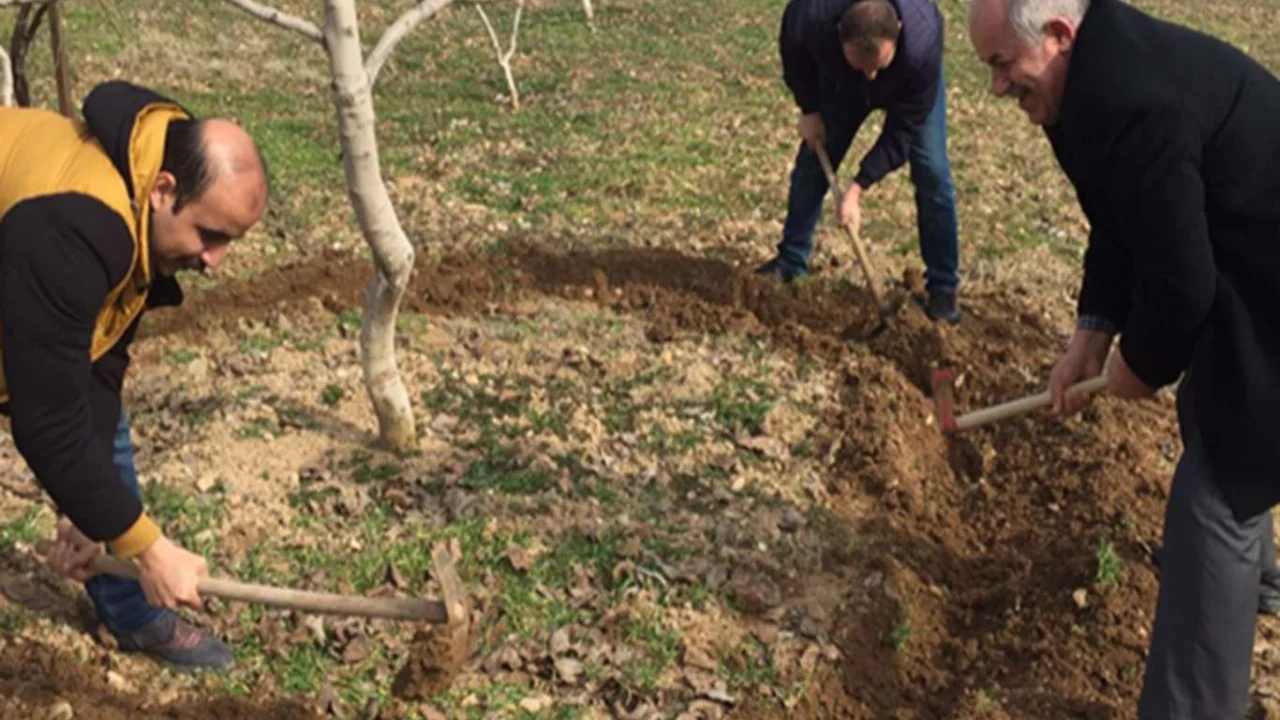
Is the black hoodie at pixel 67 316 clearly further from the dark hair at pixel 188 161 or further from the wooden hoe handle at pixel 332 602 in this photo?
the wooden hoe handle at pixel 332 602

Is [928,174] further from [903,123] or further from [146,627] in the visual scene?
[146,627]

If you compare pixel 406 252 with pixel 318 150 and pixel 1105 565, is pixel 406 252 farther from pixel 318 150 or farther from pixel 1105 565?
pixel 318 150

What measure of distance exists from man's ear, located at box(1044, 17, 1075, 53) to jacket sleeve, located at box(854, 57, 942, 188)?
3.08 m

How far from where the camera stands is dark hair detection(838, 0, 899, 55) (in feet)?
19.1

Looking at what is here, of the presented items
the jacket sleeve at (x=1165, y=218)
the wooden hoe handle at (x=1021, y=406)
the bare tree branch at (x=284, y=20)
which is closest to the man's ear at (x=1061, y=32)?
the jacket sleeve at (x=1165, y=218)

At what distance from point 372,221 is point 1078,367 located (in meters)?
2.61

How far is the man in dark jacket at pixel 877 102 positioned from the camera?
237 inches

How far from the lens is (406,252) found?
4.94 metres

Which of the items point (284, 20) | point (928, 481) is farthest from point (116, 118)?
point (928, 481)

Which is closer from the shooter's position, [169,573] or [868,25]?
[169,573]

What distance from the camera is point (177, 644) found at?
418cm

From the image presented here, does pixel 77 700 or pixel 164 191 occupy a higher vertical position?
pixel 164 191

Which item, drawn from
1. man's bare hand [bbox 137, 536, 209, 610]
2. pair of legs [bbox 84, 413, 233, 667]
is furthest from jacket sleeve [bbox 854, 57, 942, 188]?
man's bare hand [bbox 137, 536, 209, 610]

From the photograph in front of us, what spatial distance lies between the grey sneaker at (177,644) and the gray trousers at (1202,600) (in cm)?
297
